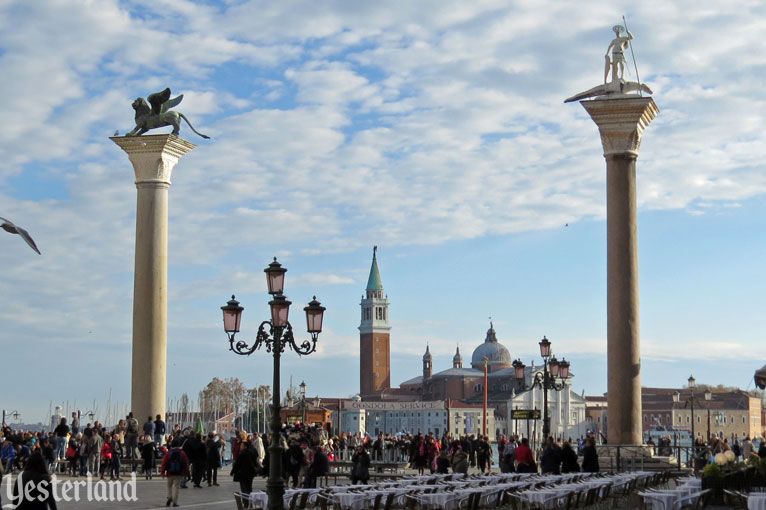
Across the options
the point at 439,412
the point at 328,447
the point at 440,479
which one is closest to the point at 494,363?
the point at 439,412

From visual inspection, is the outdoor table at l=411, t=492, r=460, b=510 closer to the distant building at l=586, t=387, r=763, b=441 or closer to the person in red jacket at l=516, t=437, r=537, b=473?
the person in red jacket at l=516, t=437, r=537, b=473

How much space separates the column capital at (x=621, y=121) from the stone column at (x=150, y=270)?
31.2 feet

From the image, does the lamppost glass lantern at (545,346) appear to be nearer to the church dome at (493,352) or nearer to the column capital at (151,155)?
the column capital at (151,155)

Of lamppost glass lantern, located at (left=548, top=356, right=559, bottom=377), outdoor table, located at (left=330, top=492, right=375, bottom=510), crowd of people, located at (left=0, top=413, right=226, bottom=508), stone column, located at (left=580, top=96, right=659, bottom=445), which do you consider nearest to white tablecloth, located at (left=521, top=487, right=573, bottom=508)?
outdoor table, located at (left=330, top=492, right=375, bottom=510)

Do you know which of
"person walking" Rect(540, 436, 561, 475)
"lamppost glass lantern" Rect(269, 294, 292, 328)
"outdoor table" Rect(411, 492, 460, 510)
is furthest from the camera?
"person walking" Rect(540, 436, 561, 475)

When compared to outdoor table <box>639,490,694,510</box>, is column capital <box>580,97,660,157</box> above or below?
above

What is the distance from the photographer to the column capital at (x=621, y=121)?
26.4m

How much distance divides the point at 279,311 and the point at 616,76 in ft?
48.4

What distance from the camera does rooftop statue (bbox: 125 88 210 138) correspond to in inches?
1117

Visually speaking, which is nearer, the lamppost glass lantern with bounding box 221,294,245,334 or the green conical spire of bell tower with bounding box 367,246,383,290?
the lamppost glass lantern with bounding box 221,294,245,334

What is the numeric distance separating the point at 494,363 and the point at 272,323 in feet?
533

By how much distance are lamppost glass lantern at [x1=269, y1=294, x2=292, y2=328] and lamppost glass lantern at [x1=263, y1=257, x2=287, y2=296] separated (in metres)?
0.19

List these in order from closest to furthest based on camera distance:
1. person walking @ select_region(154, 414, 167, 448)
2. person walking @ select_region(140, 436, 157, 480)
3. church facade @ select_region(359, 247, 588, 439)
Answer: person walking @ select_region(140, 436, 157, 480) < person walking @ select_region(154, 414, 167, 448) < church facade @ select_region(359, 247, 588, 439)

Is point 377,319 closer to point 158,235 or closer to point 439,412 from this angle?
point 439,412
